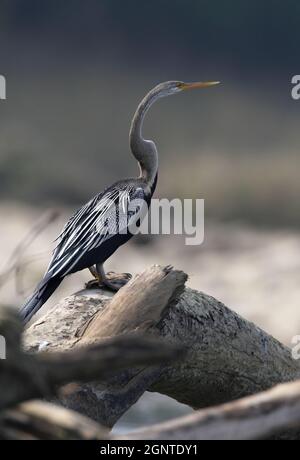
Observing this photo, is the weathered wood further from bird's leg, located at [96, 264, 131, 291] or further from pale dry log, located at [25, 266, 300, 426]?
bird's leg, located at [96, 264, 131, 291]

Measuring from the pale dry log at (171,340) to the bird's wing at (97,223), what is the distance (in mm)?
350

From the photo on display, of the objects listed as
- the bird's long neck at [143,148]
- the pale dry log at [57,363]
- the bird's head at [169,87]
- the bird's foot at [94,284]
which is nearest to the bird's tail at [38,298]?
the bird's foot at [94,284]

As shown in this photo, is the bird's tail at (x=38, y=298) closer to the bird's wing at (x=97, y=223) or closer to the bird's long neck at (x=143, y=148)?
the bird's wing at (x=97, y=223)

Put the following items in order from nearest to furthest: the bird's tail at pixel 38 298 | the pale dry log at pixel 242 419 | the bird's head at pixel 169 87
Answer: the pale dry log at pixel 242 419 → the bird's tail at pixel 38 298 → the bird's head at pixel 169 87

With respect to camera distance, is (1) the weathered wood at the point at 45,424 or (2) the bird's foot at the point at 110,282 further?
(2) the bird's foot at the point at 110,282

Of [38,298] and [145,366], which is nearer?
[145,366]

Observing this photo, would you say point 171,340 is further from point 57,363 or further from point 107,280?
point 57,363

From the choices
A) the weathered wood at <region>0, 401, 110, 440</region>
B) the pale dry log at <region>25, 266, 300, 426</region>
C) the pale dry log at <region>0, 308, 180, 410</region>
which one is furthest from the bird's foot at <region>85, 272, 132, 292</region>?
the pale dry log at <region>0, 308, 180, 410</region>

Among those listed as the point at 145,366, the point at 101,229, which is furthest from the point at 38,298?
the point at 145,366

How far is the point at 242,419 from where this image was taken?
271 cm

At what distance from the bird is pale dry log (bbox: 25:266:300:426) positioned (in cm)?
20

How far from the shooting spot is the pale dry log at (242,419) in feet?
8.89

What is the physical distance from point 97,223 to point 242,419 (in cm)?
283

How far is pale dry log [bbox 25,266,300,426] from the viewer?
416cm
